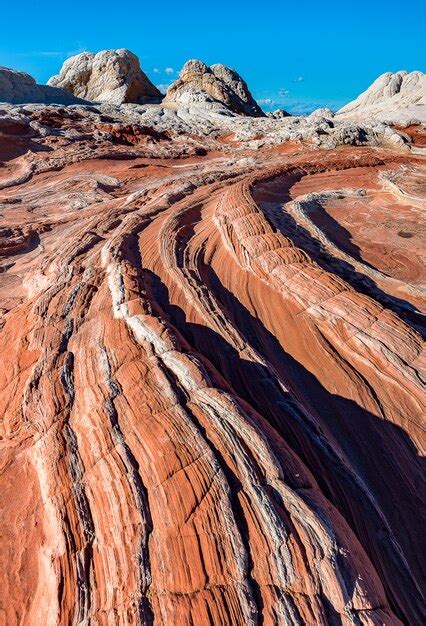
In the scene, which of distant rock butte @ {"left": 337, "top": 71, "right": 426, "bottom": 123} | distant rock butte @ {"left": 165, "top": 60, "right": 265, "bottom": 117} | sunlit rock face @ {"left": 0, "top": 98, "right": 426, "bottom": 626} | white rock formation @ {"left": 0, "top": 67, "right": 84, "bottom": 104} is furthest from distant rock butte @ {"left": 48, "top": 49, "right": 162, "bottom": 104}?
sunlit rock face @ {"left": 0, "top": 98, "right": 426, "bottom": 626}

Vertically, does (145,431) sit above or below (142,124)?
below

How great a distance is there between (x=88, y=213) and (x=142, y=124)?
16634 mm

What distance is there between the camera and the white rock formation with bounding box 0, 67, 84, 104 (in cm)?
3153

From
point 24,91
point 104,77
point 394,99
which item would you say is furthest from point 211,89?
point 394,99

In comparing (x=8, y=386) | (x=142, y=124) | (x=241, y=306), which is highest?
(x=142, y=124)

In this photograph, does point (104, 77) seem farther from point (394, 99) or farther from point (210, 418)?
point (210, 418)

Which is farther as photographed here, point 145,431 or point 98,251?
point 98,251

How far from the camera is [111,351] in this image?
22.5ft

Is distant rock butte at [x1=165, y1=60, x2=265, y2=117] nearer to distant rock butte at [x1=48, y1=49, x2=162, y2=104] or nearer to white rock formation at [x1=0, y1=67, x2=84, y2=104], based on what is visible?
distant rock butte at [x1=48, y1=49, x2=162, y2=104]

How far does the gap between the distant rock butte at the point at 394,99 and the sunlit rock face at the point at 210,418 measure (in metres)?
25.6

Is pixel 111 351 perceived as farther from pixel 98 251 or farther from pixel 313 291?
pixel 98 251

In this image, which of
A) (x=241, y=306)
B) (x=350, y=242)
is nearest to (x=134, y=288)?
(x=241, y=306)

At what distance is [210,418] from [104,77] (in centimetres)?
4385

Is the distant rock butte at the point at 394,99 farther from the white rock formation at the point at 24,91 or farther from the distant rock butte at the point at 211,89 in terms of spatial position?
the white rock formation at the point at 24,91
